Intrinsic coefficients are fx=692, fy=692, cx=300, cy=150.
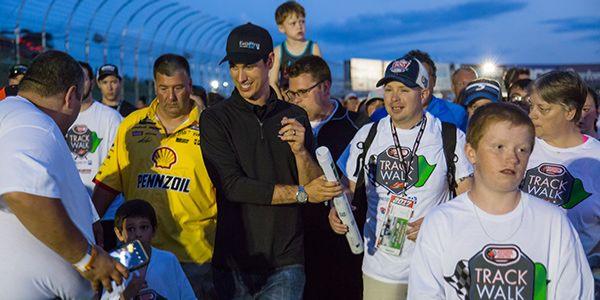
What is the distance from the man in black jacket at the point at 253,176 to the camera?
14.8 feet

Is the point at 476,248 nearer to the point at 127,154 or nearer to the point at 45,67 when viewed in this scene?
the point at 45,67

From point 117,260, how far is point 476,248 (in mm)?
1890

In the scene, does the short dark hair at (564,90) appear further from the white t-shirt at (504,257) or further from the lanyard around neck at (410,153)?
the white t-shirt at (504,257)

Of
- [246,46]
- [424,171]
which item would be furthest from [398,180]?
[246,46]

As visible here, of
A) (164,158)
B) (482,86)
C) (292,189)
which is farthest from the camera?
(482,86)

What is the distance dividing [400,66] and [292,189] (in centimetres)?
142

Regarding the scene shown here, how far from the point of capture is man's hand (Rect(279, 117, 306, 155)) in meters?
4.34

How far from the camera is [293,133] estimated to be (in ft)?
14.3

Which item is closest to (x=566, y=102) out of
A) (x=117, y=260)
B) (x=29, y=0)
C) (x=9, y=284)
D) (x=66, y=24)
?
(x=117, y=260)

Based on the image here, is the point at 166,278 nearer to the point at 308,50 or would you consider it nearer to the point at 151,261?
the point at 151,261

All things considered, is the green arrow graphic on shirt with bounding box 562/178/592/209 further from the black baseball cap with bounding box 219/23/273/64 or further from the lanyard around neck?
the black baseball cap with bounding box 219/23/273/64

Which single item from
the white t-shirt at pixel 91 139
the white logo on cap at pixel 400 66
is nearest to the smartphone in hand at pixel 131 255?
the white logo on cap at pixel 400 66

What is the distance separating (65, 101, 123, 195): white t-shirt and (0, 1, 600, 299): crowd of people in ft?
0.06

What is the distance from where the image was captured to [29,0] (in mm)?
15969
